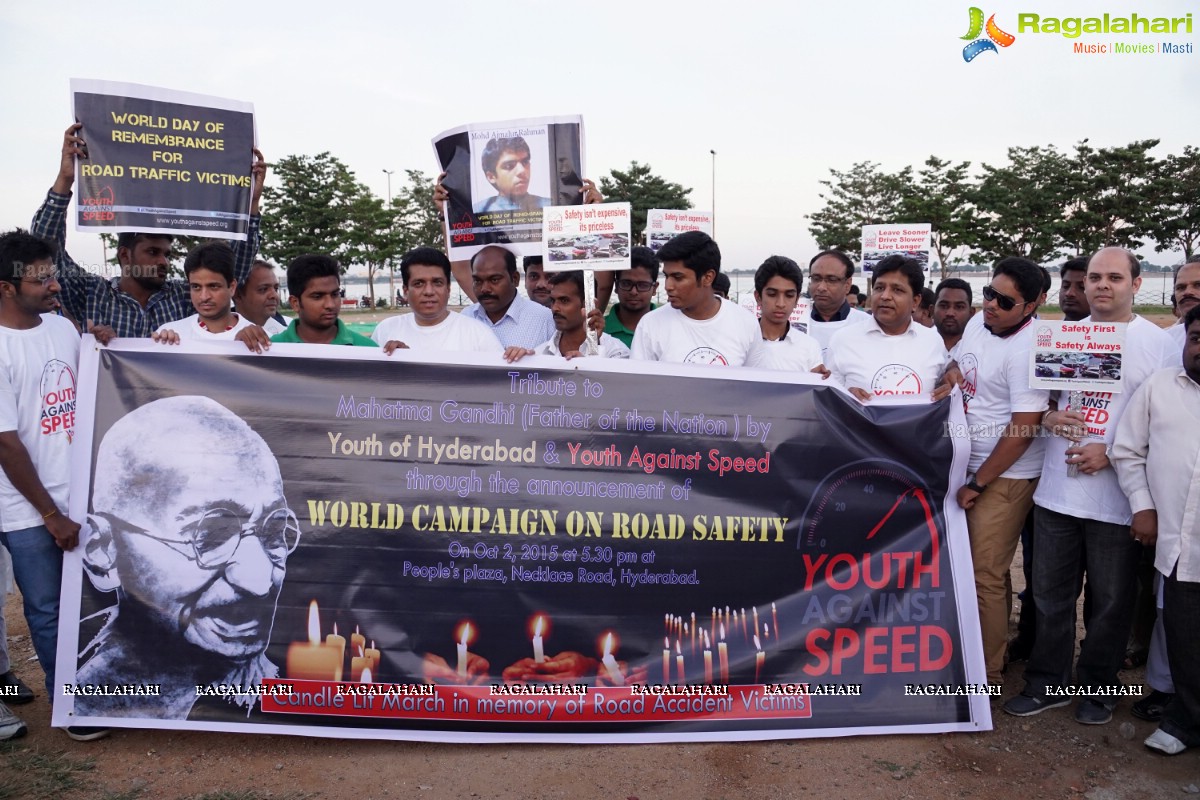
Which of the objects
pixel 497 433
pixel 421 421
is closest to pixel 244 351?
pixel 421 421

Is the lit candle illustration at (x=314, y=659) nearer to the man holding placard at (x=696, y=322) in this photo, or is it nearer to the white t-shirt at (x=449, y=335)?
the white t-shirt at (x=449, y=335)

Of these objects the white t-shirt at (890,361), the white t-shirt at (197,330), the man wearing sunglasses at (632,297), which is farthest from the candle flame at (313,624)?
the white t-shirt at (890,361)

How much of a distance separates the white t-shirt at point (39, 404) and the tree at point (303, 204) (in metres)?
39.7

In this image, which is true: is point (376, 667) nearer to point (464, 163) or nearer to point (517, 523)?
point (517, 523)

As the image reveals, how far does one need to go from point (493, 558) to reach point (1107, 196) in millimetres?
39759

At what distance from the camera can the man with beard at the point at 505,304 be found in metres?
4.88

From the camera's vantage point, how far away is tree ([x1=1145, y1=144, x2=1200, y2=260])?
33844 millimetres

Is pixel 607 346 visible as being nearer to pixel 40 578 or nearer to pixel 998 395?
pixel 998 395

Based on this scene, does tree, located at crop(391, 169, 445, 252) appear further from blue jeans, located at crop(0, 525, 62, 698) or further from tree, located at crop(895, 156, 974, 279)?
blue jeans, located at crop(0, 525, 62, 698)

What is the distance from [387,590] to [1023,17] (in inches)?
352

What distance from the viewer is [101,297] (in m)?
4.44

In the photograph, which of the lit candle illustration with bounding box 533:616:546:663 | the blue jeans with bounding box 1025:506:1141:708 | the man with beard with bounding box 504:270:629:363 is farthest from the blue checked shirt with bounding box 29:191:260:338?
the blue jeans with bounding box 1025:506:1141:708

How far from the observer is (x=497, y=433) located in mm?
3664

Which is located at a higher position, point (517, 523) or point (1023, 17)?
point (1023, 17)
